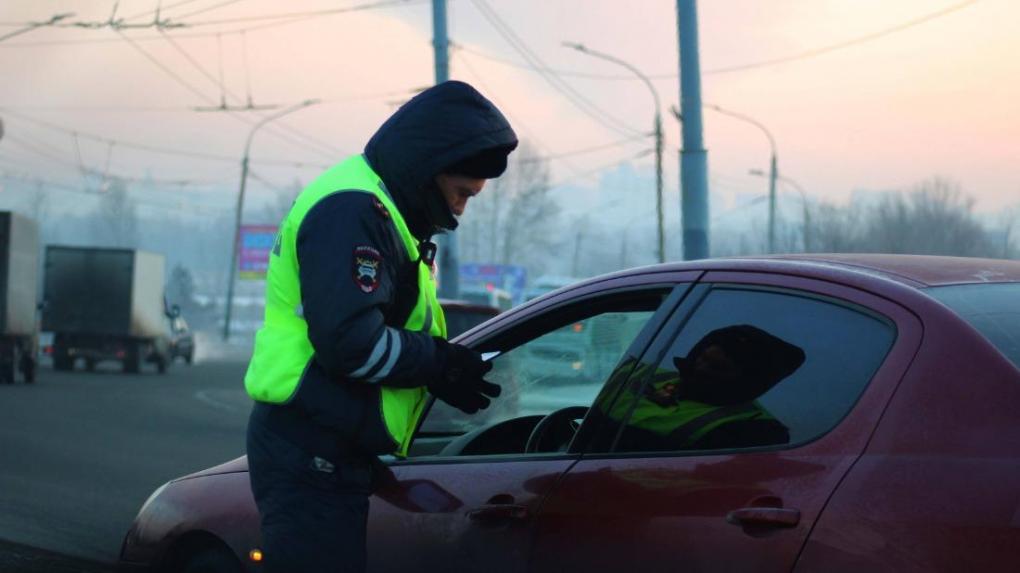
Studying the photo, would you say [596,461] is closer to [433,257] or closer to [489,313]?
[433,257]

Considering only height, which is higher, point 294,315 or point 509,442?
point 294,315

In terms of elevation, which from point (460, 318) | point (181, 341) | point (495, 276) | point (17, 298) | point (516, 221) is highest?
point (516, 221)

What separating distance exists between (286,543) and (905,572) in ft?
4.43

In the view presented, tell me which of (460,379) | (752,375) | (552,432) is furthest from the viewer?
(552,432)

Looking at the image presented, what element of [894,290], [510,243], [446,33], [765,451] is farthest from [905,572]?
[510,243]

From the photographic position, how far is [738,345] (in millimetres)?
3189

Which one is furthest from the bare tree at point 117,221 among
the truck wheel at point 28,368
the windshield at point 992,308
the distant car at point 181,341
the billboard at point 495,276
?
the windshield at point 992,308

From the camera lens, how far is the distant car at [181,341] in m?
42.2

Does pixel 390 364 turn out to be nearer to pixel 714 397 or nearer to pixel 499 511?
pixel 499 511

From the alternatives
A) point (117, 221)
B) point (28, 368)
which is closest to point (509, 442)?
point (28, 368)

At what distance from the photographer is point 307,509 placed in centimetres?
313

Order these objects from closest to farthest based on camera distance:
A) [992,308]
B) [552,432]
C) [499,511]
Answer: [992,308], [499,511], [552,432]

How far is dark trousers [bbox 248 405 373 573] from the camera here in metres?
3.11

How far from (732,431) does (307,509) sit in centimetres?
96
